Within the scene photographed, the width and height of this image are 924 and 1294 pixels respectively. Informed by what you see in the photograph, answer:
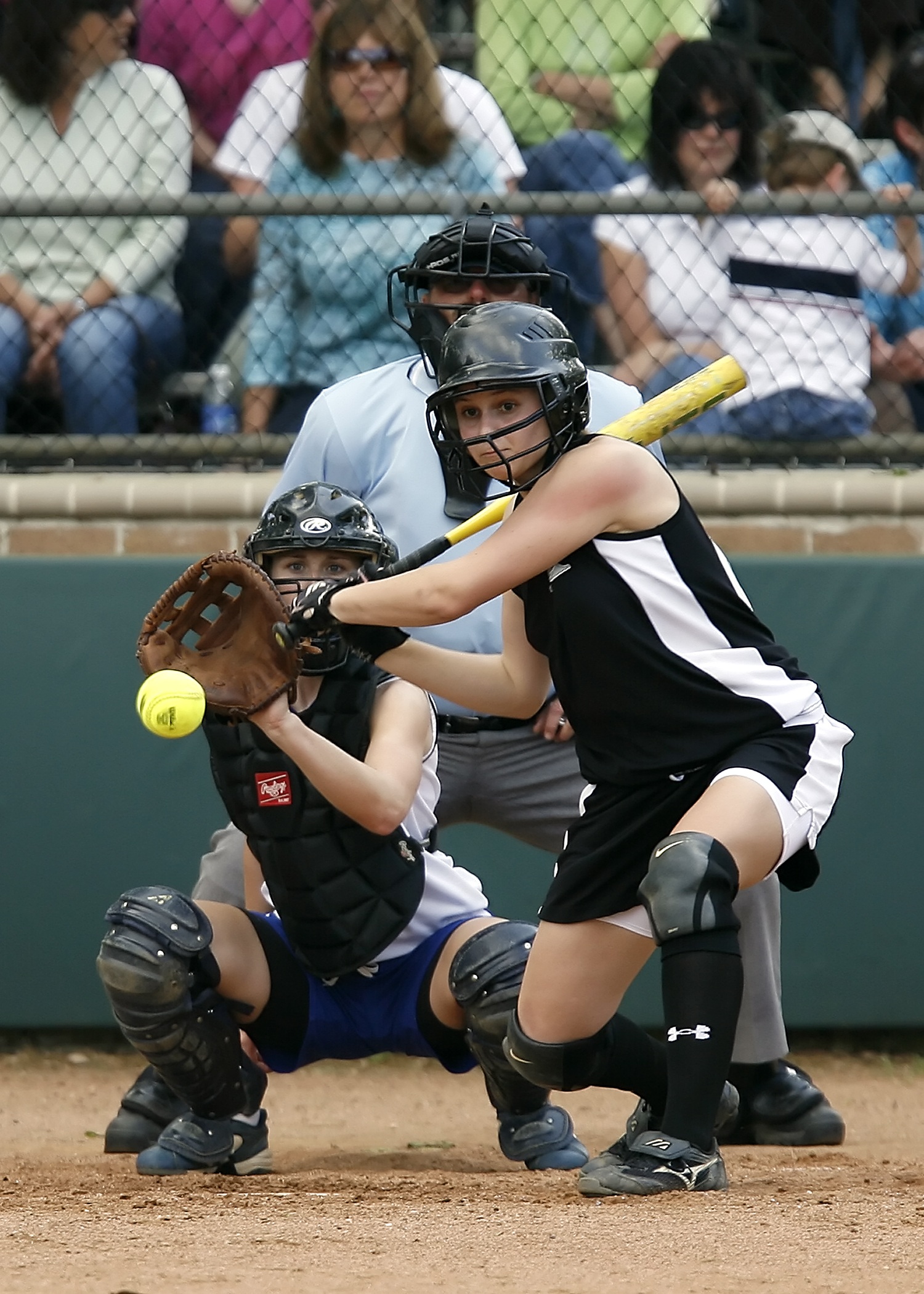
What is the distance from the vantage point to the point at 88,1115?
4051 mm

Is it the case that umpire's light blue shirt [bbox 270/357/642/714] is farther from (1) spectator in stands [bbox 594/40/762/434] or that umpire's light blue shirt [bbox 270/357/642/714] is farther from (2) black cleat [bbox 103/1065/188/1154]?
(1) spectator in stands [bbox 594/40/762/434]

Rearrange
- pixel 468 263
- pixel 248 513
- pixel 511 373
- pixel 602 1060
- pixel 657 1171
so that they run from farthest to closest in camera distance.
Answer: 1. pixel 248 513
2. pixel 468 263
3. pixel 602 1060
4. pixel 511 373
5. pixel 657 1171

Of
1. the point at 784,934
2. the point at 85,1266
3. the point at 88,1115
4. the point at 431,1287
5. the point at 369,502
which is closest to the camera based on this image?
the point at 431,1287

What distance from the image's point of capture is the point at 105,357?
4.80 m

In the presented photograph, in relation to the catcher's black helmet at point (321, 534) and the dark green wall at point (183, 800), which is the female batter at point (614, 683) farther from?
the dark green wall at point (183, 800)

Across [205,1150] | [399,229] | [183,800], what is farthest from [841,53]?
[205,1150]

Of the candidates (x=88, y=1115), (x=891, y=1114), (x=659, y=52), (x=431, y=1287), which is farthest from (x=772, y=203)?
(x=431, y=1287)

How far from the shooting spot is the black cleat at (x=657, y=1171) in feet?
8.27

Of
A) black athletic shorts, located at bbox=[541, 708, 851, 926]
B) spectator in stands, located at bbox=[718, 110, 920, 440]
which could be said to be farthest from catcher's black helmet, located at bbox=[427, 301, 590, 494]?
spectator in stands, located at bbox=[718, 110, 920, 440]

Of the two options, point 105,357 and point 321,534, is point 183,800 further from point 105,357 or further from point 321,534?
point 321,534

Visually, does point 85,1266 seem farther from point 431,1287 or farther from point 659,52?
point 659,52

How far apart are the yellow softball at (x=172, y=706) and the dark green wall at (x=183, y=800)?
175cm

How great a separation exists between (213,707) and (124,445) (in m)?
2.09

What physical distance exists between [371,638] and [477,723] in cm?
71
